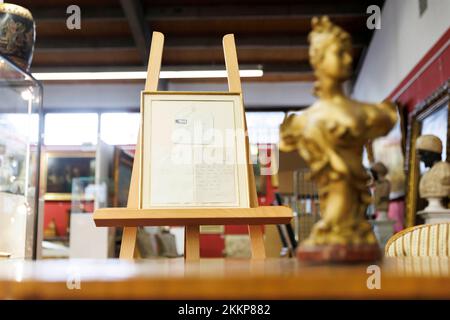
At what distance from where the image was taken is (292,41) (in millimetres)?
9656

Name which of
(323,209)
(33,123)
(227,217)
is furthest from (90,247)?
(323,209)

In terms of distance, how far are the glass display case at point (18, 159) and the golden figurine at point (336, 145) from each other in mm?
2500

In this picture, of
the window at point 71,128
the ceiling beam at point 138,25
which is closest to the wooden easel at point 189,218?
the ceiling beam at point 138,25

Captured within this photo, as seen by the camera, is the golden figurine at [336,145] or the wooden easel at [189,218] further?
the wooden easel at [189,218]

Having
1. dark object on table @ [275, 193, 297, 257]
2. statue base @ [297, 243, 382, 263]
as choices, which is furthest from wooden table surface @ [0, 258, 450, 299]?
dark object on table @ [275, 193, 297, 257]

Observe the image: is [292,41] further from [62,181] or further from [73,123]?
[62,181]

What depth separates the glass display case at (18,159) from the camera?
315cm

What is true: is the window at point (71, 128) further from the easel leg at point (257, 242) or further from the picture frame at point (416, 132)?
the easel leg at point (257, 242)

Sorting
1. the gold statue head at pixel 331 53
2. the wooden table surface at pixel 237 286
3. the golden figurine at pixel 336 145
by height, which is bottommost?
the wooden table surface at pixel 237 286

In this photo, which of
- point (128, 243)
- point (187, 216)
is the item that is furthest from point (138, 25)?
point (187, 216)

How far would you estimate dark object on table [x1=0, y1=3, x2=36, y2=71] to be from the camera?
3.16m

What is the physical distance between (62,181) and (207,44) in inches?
192

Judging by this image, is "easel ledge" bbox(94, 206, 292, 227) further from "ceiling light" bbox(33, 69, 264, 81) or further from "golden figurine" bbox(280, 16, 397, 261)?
"ceiling light" bbox(33, 69, 264, 81)

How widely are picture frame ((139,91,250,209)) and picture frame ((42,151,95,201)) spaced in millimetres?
10476
